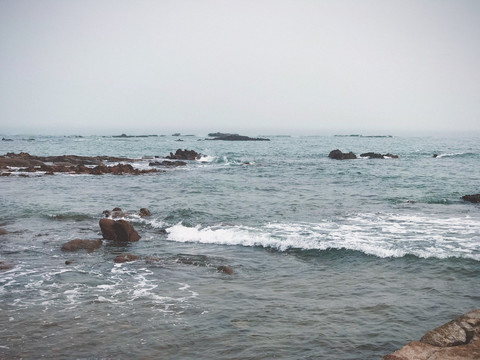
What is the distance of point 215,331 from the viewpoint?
10.0 metres

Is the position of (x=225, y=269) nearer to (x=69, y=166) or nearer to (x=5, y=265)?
(x=5, y=265)

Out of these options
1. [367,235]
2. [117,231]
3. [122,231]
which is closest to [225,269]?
[122,231]

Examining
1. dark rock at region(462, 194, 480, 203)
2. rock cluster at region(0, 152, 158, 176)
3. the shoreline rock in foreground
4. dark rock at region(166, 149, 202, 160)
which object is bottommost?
dark rock at region(462, 194, 480, 203)

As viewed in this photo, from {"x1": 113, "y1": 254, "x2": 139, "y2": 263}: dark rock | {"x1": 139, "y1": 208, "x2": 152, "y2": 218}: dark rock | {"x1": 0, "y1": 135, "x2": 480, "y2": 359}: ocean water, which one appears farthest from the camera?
{"x1": 139, "y1": 208, "x2": 152, "y2": 218}: dark rock

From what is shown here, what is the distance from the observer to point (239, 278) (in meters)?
13.9

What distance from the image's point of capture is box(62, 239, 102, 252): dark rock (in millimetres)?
17188

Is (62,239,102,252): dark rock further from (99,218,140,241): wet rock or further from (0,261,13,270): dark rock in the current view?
(0,261,13,270): dark rock

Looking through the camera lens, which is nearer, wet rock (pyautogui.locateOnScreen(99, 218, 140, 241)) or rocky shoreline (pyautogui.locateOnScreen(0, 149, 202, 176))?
wet rock (pyautogui.locateOnScreen(99, 218, 140, 241))

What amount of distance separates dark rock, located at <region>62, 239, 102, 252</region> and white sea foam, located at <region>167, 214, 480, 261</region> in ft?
11.6

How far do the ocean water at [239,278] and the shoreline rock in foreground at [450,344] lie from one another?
218cm

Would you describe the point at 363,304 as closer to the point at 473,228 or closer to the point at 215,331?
the point at 215,331

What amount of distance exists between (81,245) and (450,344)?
14.6 m

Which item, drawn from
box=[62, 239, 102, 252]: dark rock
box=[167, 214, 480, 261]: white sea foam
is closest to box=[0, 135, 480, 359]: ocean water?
box=[167, 214, 480, 261]: white sea foam

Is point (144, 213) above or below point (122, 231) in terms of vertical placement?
below
